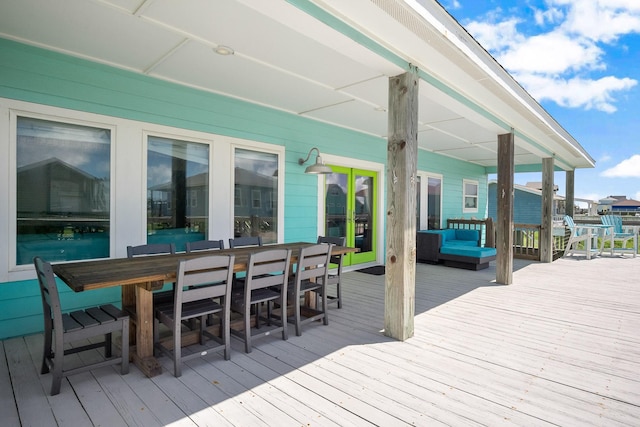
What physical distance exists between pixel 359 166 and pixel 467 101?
267 cm

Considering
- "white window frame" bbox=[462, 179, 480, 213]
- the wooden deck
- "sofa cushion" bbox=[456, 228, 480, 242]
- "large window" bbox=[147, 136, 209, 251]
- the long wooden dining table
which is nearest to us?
the wooden deck

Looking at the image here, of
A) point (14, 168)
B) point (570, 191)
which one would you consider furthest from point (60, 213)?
point (570, 191)

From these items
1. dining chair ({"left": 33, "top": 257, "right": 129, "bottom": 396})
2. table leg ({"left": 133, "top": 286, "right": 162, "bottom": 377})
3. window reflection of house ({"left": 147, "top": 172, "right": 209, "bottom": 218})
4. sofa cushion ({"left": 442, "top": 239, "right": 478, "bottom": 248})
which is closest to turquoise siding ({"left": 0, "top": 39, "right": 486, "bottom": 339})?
window reflection of house ({"left": 147, "top": 172, "right": 209, "bottom": 218})

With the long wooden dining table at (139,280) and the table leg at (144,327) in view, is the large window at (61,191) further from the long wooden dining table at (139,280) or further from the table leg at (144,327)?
the table leg at (144,327)

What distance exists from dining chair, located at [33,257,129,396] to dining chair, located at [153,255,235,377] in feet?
1.02

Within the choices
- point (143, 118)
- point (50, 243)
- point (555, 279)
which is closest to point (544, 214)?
point (555, 279)

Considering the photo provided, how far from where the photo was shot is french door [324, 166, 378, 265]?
6113 millimetres

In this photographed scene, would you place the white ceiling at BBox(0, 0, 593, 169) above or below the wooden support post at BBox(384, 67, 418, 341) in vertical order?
above

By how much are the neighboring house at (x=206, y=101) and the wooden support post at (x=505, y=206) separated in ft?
0.41

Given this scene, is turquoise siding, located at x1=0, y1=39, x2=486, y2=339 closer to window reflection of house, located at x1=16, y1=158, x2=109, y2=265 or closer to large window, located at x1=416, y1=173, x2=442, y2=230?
window reflection of house, located at x1=16, y1=158, x2=109, y2=265

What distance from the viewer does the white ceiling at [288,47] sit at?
2363mm

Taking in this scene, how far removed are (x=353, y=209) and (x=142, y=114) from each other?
13.0 ft

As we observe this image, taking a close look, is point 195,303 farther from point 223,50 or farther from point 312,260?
point 223,50

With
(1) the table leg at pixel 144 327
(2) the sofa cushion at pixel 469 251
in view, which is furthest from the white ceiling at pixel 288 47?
(2) the sofa cushion at pixel 469 251
